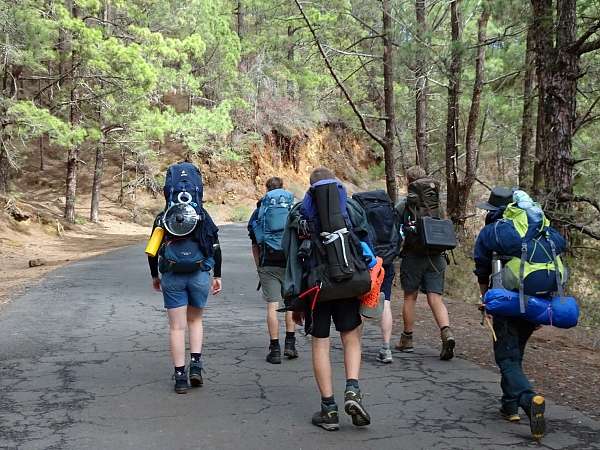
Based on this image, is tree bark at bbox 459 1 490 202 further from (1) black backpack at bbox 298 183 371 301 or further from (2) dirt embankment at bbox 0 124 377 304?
(1) black backpack at bbox 298 183 371 301

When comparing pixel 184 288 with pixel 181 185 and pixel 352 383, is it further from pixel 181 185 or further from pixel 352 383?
pixel 352 383

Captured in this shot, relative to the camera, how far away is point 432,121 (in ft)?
87.4

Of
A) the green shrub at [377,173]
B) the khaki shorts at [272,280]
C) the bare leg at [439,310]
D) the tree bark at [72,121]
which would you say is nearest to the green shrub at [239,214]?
the green shrub at [377,173]

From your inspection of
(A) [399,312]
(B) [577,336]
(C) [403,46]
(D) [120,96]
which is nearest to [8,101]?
(D) [120,96]

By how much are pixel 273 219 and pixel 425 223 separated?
1.52m

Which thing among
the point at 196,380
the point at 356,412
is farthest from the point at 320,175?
the point at 196,380

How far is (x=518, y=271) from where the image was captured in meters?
4.48

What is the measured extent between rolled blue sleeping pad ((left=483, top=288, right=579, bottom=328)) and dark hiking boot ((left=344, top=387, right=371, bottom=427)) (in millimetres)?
1142

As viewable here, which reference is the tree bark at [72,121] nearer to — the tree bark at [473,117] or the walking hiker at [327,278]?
the tree bark at [473,117]

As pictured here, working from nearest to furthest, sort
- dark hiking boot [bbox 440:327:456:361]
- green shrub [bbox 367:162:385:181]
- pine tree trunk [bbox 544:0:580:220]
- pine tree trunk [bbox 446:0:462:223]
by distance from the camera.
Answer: dark hiking boot [bbox 440:327:456:361]
pine tree trunk [bbox 544:0:580:220]
pine tree trunk [bbox 446:0:462:223]
green shrub [bbox 367:162:385:181]

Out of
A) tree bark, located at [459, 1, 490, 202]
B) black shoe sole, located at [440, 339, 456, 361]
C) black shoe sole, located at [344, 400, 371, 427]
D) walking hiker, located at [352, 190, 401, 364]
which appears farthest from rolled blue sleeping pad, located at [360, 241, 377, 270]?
tree bark, located at [459, 1, 490, 202]

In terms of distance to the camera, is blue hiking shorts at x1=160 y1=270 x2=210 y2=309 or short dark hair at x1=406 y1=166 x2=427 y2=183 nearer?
blue hiking shorts at x1=160 y1=270 x2=210 y2=309

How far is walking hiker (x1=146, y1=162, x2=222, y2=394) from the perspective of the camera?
5270 millimetres

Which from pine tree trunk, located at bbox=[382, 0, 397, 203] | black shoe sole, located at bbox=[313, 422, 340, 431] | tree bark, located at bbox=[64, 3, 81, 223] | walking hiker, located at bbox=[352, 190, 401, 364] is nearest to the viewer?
black shoe sole, located at bbox=[313, 422, 340, 431]
